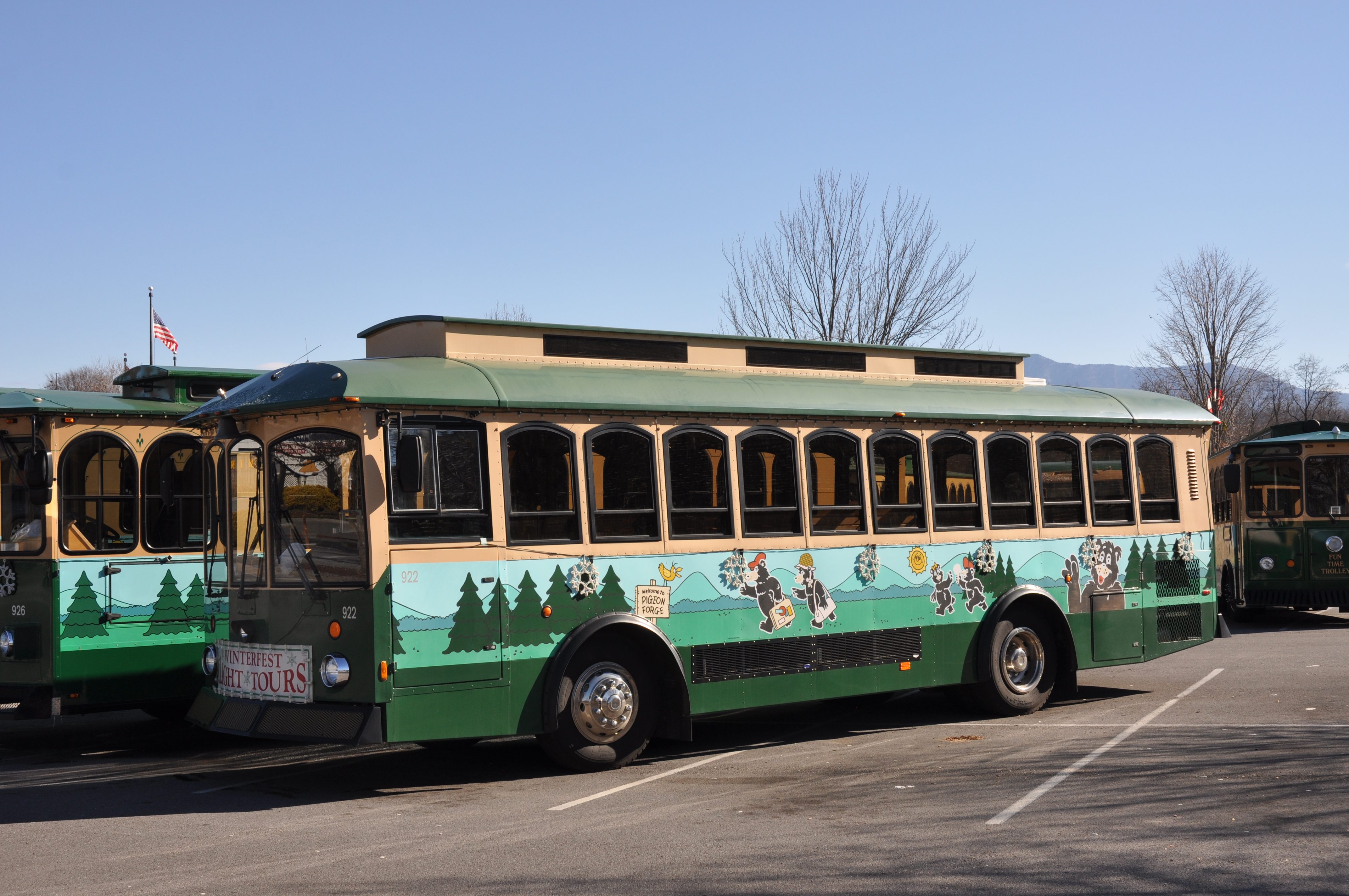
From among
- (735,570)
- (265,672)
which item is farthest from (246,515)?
(735,570)

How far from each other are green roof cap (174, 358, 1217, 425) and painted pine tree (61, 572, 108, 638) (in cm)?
174

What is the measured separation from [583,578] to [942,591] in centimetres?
359

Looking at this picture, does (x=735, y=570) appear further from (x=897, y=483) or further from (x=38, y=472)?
(x=38, y=472)

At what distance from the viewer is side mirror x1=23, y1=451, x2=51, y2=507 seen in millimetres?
10359

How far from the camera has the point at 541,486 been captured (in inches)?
363

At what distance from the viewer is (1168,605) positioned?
1294cm

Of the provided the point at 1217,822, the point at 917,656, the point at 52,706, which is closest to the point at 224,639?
the point at 52,706

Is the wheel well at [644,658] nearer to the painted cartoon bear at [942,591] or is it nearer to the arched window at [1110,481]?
the painted cartoon bear at [942,591]

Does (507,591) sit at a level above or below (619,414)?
below

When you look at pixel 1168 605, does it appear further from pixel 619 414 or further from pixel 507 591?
pixel 507 591

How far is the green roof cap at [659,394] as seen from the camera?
28.8 ft

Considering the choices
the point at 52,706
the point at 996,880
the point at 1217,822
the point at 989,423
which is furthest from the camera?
the point at 989,423

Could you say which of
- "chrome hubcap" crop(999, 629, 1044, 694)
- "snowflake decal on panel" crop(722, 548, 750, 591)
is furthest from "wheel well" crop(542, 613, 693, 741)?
"chrome hubcap" crop(999, 629, 1044, 694)

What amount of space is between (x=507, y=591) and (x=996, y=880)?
3976 mm
